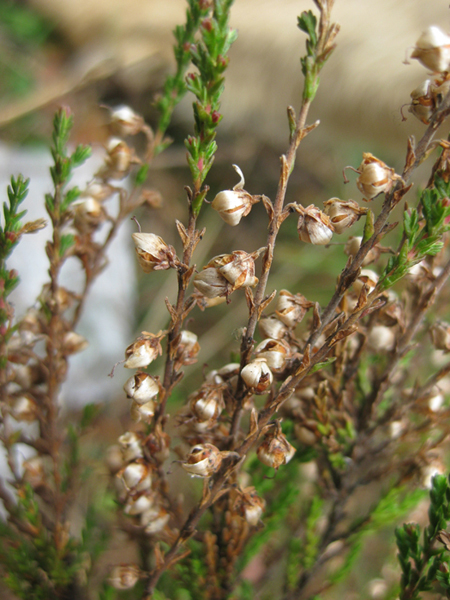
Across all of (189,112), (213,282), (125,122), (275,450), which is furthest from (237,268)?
(189,112)

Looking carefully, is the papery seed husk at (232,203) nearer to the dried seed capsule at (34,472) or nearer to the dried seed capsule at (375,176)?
the dried seed capsule at (375,176)

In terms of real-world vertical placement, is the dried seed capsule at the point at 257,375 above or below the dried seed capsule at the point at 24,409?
above

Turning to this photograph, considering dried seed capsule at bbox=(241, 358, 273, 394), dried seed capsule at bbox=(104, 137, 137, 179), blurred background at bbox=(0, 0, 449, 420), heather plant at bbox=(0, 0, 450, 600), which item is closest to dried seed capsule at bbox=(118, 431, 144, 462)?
heather plant at bbox=(0, 0, 450, 600)

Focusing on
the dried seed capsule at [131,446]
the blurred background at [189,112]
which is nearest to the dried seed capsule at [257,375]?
the dried seed capsule at [131,446]

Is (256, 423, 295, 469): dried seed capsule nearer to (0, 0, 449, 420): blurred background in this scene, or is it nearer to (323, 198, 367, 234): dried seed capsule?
(323, 198, 367, 234): dried seed capsule

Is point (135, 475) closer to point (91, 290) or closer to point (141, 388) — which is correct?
point (141, 388)
